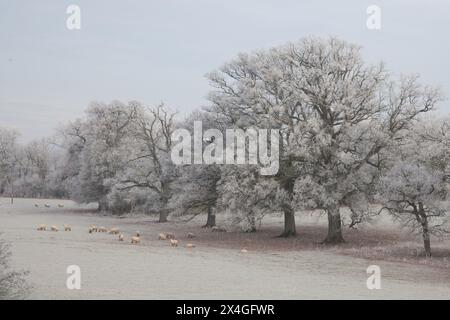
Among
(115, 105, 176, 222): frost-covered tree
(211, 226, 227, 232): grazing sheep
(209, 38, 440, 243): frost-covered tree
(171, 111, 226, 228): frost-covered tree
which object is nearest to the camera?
(209, 38, 440, 243): frost-covered tree

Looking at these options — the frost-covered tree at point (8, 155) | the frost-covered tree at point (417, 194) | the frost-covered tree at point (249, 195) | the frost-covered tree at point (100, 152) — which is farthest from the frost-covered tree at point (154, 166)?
the frost-covered tree at point (8, 155)

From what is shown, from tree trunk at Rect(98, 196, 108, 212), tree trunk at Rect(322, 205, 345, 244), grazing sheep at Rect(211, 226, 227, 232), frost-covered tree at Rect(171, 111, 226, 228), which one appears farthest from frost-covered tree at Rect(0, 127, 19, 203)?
tree trunk at Rect(322, 205, 345, 244)

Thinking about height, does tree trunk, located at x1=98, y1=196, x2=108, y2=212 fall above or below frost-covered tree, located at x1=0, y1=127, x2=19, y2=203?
below

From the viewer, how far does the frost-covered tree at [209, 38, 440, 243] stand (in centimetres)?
2975

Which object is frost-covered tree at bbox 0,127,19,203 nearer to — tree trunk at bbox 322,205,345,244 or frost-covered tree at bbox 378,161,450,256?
tree trunk at bbox 322,205,345,244

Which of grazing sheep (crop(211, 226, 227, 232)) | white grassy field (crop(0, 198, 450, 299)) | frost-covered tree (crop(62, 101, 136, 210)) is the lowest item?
grazing sheep (crop(211, 226, 227, 232))

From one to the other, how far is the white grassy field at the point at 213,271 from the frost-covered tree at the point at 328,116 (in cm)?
361

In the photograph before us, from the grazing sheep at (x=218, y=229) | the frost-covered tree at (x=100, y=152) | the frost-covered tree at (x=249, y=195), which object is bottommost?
the grazing sheep at (x=218, y=229)

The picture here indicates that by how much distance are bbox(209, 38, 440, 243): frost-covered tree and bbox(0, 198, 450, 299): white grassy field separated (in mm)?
3612

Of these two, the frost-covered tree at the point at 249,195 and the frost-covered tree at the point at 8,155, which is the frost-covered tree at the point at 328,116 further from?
the frost-covered tree at the point at 8,155

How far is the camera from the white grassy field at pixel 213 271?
14730 mm

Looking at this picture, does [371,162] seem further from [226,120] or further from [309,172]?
[226,120]

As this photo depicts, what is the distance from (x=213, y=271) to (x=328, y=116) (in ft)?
52.1
